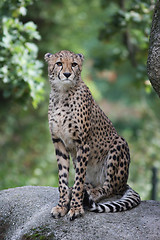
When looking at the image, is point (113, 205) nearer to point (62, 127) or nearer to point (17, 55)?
point (62, 127)

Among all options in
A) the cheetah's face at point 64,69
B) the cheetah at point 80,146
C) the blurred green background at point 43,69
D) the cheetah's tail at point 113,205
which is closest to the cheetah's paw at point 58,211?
the cheetah at point 80,146

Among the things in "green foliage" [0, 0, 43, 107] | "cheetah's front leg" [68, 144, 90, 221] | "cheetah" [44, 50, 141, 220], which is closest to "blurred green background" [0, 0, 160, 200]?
"green foliage" [0, 0, 43, 107]

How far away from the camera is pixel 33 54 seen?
5414 mm

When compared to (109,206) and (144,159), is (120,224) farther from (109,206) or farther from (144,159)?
(144,159)

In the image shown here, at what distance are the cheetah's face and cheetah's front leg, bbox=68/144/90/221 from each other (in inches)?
24.6

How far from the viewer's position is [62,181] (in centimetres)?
393

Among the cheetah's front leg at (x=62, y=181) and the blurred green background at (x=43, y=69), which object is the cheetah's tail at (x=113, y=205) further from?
the blurred green background at (x=43, y=69)

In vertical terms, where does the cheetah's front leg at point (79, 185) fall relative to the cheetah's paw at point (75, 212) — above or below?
above

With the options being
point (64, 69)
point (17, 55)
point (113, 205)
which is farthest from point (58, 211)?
point (17, 55)

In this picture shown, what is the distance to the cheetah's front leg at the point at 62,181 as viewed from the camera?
3.79 metres

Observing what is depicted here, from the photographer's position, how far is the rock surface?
351cm

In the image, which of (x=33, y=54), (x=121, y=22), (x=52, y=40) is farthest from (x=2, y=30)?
(x=52, y=40)

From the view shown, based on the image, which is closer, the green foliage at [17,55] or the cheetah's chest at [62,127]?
the cheetah's chest at [62,127]

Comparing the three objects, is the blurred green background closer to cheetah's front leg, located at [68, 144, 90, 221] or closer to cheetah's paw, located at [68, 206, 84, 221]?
cheetah's front leg, located at [68, 144, 90, 221]
